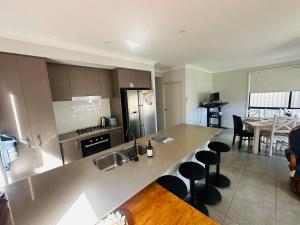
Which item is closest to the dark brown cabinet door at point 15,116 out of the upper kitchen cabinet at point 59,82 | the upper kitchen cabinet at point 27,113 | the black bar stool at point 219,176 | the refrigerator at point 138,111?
the upper kitchen cabinet at point 27,113

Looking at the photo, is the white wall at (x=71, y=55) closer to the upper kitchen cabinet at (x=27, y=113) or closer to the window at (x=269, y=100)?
the upper kitchen cabinet at (x=27, y=113)

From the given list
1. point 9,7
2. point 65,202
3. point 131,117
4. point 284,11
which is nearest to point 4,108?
point 9,7

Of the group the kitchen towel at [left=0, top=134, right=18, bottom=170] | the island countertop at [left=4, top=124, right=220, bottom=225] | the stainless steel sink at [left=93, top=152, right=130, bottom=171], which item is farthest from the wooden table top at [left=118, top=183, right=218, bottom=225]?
the kitchen towel at [left=0, top=134, right=18, bottom=170]

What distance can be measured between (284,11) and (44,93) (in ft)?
11.8

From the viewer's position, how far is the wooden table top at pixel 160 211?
2.82 ft

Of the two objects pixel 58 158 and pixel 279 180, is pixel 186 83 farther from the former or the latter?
pixel 58 158

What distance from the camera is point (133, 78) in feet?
11.3

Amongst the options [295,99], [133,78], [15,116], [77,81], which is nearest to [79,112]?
[77,81]

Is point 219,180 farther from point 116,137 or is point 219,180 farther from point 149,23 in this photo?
point 149,23

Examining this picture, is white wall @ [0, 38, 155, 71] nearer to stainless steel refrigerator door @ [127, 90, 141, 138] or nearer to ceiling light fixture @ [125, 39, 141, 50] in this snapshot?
ceiling light fixture @ [125, 39, 141, 50]

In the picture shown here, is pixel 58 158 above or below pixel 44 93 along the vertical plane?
below

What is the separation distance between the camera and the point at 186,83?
4.49 meters

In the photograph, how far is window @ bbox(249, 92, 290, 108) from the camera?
4441mm

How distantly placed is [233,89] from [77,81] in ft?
18.3
